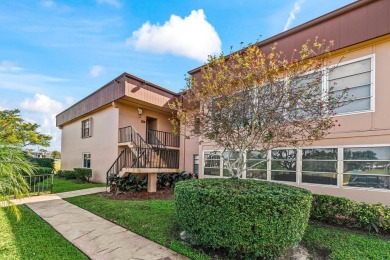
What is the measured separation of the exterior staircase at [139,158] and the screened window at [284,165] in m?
4.80

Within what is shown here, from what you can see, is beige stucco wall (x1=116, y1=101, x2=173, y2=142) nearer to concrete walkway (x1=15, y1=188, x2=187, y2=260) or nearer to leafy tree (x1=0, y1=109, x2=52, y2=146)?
concrete walkway (x1=15, y1=188, x2=187, y2=260)

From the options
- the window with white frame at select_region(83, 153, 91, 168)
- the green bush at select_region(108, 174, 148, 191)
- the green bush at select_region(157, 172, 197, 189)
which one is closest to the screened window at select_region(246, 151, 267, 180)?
the green bush at select_region(157, 172, 197, 189)

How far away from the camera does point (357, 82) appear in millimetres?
6535

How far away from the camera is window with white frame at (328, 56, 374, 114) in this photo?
6.33 m

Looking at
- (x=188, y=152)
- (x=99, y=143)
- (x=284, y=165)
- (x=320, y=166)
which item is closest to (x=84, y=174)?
(x=99, y=143)

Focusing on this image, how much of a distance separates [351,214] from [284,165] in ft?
9.17

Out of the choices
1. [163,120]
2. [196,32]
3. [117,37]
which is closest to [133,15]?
[117,37]

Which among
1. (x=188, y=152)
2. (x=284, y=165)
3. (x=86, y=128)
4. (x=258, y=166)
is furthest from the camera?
(x=86, y=128)

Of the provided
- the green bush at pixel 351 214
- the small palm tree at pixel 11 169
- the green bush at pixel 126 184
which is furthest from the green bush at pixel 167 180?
the small palm tree at pixel 11 169

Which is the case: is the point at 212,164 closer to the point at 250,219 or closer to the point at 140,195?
the point at 140,195

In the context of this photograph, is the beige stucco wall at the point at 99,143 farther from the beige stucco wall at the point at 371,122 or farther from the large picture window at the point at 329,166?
the beige stucco wall at the point at 371,122

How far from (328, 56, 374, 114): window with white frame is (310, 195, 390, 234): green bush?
109 inches

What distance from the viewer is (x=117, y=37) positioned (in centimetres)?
1043

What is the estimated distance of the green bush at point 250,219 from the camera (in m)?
3.58
